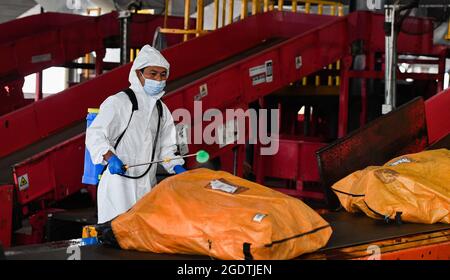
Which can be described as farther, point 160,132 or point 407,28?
point 407,28

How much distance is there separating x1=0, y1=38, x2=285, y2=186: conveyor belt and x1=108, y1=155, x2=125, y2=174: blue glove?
1959mm

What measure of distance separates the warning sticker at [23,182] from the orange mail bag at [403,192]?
2420 millimetres

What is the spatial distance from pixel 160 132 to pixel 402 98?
736 centimetres

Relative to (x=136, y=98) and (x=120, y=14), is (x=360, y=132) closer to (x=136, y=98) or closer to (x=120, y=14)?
(x=136, y=98)

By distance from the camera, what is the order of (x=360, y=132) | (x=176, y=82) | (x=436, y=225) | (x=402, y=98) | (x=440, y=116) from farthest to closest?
(x=402, y=98) < (x=176, y=82) < (x=440, y=116) < (x=360, y=132) < (x=436, y=225)

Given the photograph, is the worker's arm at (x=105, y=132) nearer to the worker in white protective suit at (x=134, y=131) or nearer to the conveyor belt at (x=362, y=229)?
the worker in white protective suit at (x=134, y=131)

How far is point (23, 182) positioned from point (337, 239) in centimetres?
281

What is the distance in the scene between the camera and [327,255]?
362cm

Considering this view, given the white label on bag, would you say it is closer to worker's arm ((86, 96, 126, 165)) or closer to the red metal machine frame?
worker's arm ((86, 96, 126, 165))

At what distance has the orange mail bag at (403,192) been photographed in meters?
4.53

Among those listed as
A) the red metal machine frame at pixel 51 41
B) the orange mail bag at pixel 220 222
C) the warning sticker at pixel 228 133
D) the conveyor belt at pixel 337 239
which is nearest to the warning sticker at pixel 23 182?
the warning sticker at pixel 228 133

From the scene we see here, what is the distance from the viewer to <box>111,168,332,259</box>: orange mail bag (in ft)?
10.7

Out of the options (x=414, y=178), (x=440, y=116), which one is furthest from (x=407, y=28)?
(x=414, y=178)

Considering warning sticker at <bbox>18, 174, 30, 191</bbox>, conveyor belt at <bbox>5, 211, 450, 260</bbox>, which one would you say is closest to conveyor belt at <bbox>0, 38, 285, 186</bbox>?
warning sticker at <bbox>18, 174, 30, 191</bbox>
